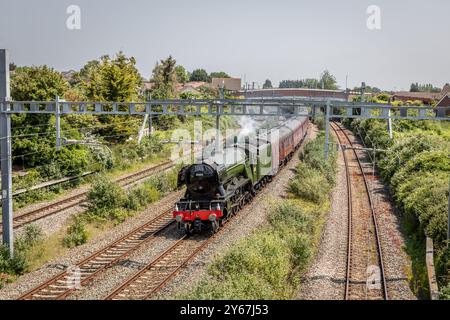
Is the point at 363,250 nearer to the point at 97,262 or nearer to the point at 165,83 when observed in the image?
the point at 97,262

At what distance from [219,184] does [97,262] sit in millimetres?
5199

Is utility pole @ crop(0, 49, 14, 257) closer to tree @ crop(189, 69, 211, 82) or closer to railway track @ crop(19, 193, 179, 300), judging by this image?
railway track @ crop(19, 193, 179, 300)

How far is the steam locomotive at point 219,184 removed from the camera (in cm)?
1778

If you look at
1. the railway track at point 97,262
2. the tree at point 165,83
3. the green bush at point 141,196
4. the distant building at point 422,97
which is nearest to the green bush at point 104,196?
the green bush at point 141,196

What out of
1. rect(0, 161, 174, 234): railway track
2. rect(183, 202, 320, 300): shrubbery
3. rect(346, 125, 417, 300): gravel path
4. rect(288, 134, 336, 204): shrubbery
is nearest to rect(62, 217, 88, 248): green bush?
rect(0, 161, 174, 234): railway track

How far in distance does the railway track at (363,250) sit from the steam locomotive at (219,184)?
15.1ft

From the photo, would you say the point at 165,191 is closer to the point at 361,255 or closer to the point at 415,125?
the point at 361,255

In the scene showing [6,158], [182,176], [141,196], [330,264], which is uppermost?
[6,158]

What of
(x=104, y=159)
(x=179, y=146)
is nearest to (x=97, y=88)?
(x=104, y=159)

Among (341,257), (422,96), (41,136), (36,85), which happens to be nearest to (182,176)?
(341,257)

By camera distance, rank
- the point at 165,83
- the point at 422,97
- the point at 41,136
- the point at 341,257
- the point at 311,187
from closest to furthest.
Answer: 1. the point at 341,257
2. the point at 311,187
3. the point at 41,136
4. the point at 165,83
5. the point at 422,97

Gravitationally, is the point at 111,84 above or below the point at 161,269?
above

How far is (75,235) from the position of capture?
1753 cm

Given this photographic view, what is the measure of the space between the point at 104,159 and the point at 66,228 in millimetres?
11075
